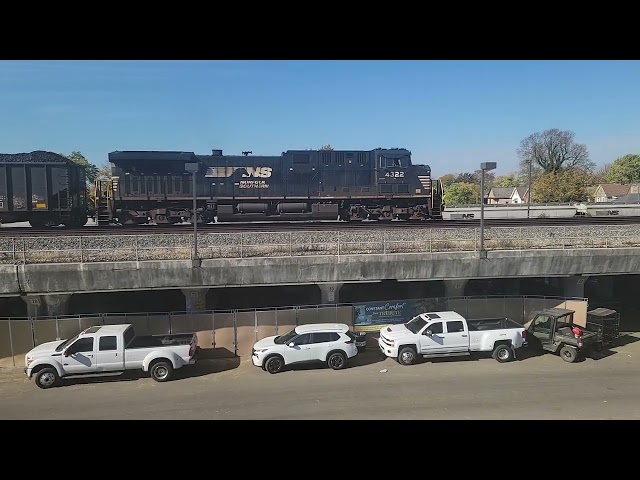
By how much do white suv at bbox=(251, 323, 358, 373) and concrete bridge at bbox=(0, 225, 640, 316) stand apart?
2.48m

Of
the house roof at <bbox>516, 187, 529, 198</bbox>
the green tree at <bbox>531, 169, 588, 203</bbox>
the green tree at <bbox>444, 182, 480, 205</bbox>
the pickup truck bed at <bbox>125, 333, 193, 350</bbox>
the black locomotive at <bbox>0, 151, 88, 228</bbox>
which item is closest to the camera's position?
the pickup truck bed at <bbox>125, 333, 193, 350</bbox>

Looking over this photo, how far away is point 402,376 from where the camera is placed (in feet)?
43.2

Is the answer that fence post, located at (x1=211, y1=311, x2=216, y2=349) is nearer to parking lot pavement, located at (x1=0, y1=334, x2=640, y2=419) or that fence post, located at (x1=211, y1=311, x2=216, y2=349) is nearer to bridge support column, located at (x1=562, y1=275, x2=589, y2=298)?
parking lot pavement, located at (x1=0, y1=334, x2=640, y2=419)

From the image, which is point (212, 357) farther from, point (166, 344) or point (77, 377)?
point (77, 377)

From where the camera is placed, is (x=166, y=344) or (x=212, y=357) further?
(x=212, y=357)

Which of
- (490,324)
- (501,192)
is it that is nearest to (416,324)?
(490,324)

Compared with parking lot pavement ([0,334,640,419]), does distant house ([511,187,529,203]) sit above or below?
above

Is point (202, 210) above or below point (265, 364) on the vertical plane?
above

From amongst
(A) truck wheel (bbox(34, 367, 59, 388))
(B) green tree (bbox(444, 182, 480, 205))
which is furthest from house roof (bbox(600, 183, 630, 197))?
(A) truck wheel (bbox(34, 367, 59, 388))

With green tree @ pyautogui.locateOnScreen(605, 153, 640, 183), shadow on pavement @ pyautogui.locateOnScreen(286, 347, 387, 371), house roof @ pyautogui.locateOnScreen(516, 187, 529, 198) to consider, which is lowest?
shadow on pavement @ pyautogui.locateOnScreen(286, 347, 387, 371)

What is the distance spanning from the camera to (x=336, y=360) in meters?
13.7

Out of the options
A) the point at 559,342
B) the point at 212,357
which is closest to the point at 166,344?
the point at 212,357

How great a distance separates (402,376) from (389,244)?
18.4ft

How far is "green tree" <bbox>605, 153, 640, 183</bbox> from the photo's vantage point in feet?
273
